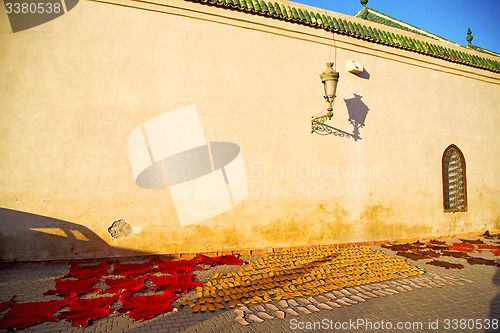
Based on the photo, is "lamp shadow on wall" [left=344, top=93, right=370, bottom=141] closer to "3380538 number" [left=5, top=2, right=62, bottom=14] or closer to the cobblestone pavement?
the cobblestone pavement

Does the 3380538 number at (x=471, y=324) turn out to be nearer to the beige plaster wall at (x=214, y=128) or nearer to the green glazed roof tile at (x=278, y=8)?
the beige plaster wall at (x=214, y=128)

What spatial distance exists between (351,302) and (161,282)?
272 centimetres

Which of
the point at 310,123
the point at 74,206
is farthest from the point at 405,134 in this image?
the point at 74,206

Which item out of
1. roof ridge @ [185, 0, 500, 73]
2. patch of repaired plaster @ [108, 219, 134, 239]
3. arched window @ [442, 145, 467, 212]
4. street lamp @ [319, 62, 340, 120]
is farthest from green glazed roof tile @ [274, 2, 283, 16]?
arched window @ [442, 145, 467, 212]

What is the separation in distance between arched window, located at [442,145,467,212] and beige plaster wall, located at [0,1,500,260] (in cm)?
28

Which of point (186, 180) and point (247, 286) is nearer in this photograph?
point (247, 286)

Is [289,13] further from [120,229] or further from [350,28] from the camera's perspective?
[120,229]

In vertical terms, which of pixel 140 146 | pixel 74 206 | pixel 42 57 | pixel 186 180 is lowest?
pixel 74 206

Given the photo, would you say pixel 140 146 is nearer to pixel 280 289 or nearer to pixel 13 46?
pixel 13 46

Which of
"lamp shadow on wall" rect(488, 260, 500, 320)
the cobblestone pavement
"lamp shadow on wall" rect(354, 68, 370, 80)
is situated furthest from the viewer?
"lamp shadow on wall" rect(354, 68, 370, 80)

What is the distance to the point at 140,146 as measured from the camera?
648cm

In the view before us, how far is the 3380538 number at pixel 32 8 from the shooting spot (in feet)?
19.5

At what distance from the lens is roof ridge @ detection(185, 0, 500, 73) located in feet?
24.2

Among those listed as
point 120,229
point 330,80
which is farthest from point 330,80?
point 120,229
